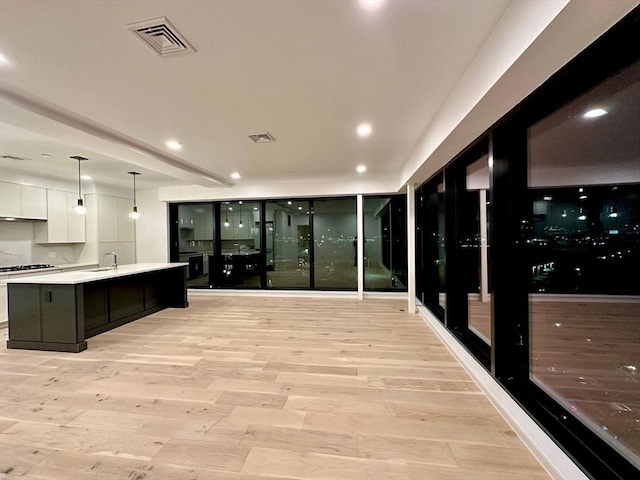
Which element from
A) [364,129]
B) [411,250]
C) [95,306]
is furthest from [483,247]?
[95,306]

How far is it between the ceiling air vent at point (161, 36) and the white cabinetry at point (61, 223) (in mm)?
6179

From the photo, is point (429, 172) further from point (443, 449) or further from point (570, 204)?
point (443, 449)

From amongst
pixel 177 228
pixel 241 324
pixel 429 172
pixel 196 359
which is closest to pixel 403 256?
pixel 429 172

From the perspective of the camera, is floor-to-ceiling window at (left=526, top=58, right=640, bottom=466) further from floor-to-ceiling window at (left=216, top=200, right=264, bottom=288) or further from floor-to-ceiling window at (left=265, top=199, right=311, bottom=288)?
floor-to-ceiling window at (left=216, top=200, right=264, bottom=288)

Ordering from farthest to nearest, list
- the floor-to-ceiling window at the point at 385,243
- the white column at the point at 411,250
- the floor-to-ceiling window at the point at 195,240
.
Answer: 1. the floor-to-ceiling window at the point at 195,240
2. the floor-to-ceiling window at the point at 385,243
3. the white column at the point at 411,250

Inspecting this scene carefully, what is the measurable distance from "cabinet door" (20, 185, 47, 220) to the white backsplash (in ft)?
1.42

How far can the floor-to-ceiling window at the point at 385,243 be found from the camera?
6.86m

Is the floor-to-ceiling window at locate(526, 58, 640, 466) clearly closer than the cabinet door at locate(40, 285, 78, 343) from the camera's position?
Yes

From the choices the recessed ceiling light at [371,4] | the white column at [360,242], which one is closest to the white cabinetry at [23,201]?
the white column at [360,242]

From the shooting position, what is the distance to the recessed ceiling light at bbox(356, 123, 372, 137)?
3.37 meters

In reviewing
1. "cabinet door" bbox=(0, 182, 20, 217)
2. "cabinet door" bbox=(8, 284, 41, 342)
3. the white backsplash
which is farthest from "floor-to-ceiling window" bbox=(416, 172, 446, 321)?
the white backsplash

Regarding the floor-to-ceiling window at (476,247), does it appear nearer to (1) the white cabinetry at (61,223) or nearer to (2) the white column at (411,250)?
(2) the white column at (411,250)

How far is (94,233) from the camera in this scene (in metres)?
6.61

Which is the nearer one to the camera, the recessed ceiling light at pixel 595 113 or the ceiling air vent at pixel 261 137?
the recessed ceiling light at pixel 595 113
